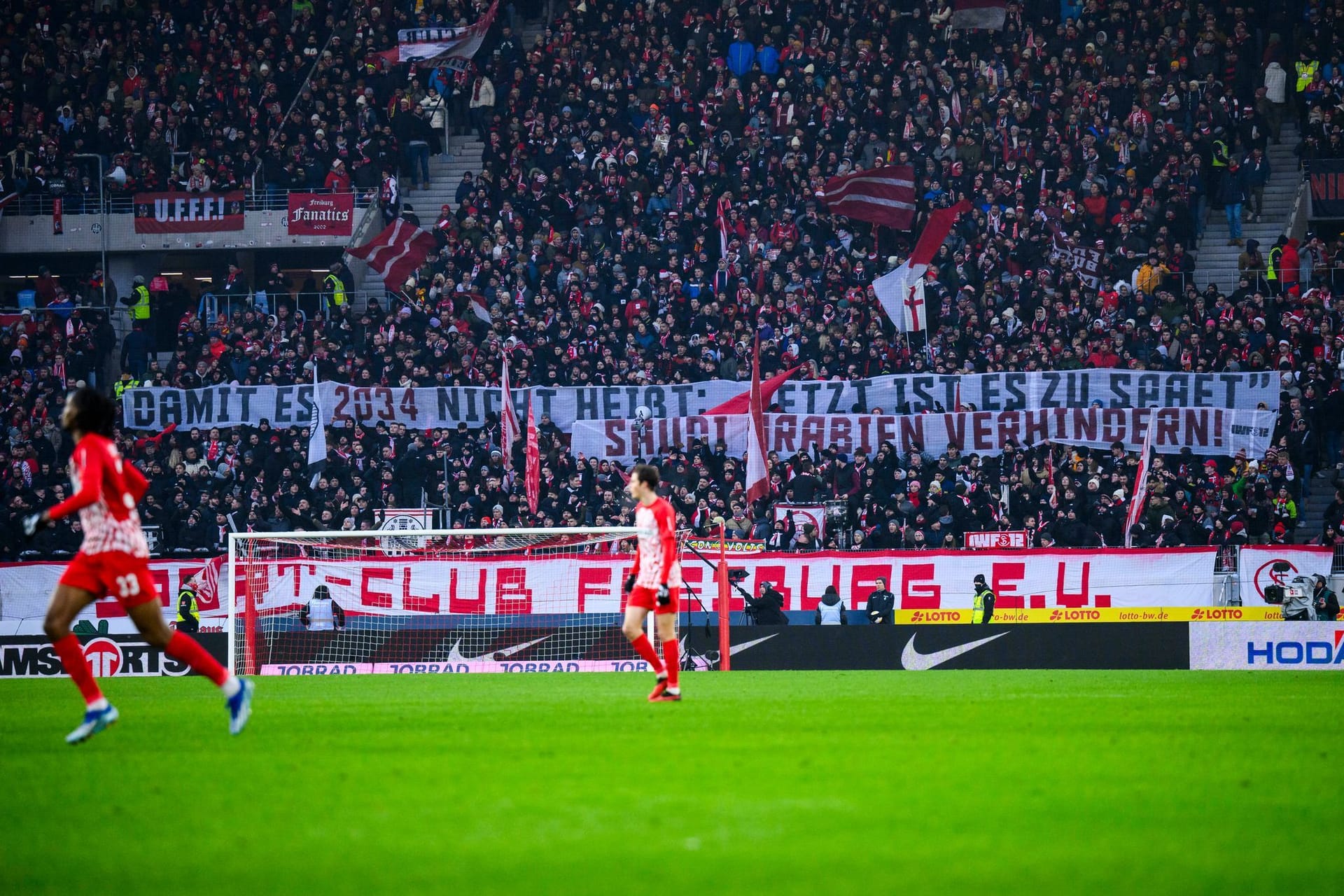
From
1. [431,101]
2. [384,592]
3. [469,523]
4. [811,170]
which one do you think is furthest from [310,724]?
[431,101]

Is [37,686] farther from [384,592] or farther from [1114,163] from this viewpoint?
[1114,163]

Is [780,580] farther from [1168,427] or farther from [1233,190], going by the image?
[1233,190]

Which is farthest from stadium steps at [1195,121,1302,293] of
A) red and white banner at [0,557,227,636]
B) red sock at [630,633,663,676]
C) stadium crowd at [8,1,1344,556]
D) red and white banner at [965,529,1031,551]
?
red sock at [630,633,663,676]

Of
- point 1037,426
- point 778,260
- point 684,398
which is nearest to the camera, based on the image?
point 1037,426

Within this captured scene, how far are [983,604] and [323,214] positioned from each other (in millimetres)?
19274

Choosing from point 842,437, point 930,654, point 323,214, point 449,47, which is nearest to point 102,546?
point 930,654

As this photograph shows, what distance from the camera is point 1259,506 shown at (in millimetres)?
25953

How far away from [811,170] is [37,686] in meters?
20.4

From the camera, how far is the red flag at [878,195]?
32844 millimetres

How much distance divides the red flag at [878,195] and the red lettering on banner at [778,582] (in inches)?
389

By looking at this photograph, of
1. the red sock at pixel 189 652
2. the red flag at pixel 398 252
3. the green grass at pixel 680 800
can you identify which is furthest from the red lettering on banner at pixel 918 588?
the red sock at pixel 189 652

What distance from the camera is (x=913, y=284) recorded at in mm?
30719

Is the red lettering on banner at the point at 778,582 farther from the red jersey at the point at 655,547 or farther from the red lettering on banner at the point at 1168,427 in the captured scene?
the red jersey at the point at 655,547

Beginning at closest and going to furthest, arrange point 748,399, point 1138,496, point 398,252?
point 1138,496 < point 748,399 < point 398,252
